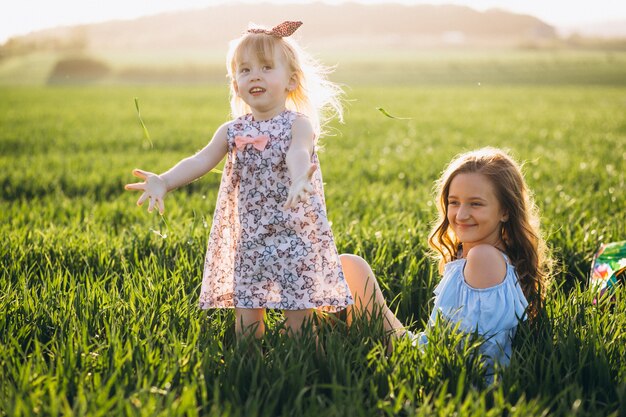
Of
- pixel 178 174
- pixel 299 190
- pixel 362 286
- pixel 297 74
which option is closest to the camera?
pixel 299 190

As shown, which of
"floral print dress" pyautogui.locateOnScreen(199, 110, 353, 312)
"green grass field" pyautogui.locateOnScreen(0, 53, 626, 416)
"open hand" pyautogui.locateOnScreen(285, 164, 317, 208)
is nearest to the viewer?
"green grass field" pyautogui.locateOnScreen(0, 53, 626, 416)

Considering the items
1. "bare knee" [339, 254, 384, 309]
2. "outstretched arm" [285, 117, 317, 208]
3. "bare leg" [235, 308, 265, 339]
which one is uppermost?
"outstretched arm" [285, 117, 317, 208]

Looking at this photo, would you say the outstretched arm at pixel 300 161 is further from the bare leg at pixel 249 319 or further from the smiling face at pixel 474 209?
the smiling face at pixel 474 209

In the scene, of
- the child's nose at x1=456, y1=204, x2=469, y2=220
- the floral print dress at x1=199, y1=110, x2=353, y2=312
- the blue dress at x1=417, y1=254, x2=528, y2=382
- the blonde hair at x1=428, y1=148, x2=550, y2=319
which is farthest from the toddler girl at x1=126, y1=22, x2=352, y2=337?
the blonde hair at x1=428, y1=148, x2=550, y2=319

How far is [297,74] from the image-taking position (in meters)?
2.95

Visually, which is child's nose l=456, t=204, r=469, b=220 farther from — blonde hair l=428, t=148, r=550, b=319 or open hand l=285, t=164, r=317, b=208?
open hand l=285, t=164, r=317, b=208

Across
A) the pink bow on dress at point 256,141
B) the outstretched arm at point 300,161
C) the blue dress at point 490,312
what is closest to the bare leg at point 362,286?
the blue dress at point 490,312

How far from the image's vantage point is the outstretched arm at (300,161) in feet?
7.85

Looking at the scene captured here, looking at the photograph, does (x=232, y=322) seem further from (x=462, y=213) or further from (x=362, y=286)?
(x=462, y=213)

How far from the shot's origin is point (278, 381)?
2180mm

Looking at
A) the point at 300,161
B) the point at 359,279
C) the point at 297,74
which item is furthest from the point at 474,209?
the point at 297,74

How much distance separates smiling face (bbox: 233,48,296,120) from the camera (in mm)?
2812

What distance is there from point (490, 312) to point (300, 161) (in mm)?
1018

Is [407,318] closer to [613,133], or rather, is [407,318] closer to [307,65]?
[307,65]
